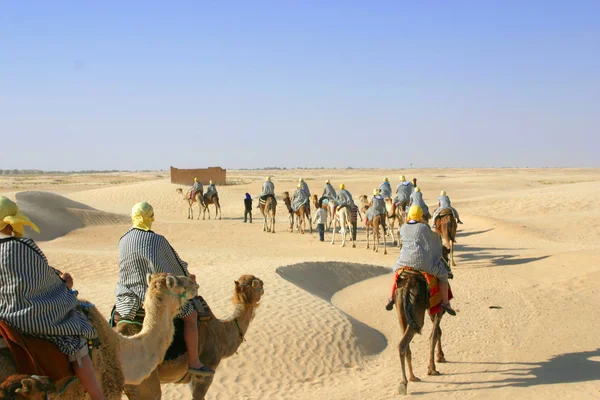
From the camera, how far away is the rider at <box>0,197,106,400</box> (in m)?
3.61

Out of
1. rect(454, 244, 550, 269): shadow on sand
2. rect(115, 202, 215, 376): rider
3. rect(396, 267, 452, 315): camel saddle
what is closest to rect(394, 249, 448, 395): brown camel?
rect(396, 267, 452, 315): camel saddle

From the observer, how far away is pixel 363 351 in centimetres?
967

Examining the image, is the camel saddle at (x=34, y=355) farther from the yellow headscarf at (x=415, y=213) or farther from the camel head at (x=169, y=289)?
the yellow headscarf at (x=415, y=213)

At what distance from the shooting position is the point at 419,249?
773 centimetres

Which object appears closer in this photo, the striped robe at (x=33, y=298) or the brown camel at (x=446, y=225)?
the striped robe at (x=33, y=298)

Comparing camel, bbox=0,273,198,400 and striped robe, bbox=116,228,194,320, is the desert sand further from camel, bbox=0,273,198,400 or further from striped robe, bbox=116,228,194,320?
camel, bbox=0,273,198,400

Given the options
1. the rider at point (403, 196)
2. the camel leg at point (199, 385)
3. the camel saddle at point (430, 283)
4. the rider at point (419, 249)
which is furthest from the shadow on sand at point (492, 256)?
the camel leg at point (199, 385)

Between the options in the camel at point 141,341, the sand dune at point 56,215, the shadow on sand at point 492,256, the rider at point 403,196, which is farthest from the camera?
the sand dune at point 56,215

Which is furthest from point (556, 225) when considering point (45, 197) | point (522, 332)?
point (45, 197)

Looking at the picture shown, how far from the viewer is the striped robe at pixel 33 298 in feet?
11.8

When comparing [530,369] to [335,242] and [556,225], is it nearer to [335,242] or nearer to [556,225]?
[335,242]

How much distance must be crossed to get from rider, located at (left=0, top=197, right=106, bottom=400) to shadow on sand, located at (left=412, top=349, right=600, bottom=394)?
495 centimetres

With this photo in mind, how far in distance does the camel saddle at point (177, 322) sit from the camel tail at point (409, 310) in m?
2.80

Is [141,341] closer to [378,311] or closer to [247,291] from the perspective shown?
[247,291]
